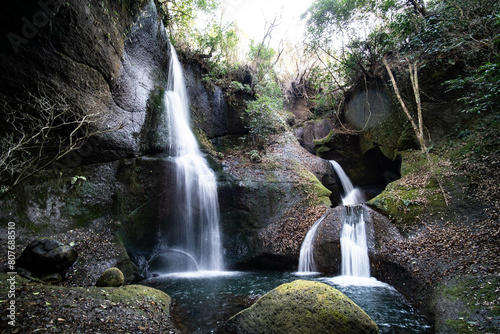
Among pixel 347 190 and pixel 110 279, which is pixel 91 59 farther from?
pixel 347 190

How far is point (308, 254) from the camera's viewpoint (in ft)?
28.5

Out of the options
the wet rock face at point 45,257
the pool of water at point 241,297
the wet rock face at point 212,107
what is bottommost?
the pool of water at point 241,297

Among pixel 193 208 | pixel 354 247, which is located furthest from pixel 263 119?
pixel 354 247

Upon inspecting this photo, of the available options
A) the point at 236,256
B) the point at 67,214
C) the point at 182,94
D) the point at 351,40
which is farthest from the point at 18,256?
the point at 351,40

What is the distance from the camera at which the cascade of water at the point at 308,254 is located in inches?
335

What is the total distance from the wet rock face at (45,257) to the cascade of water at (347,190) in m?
13.6

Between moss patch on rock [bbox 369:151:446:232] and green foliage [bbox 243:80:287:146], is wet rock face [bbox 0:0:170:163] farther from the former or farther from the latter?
moss patch on rock [bbox 369:151:446:232]

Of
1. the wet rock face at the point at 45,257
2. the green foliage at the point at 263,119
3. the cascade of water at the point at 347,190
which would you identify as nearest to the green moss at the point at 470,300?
the wet rock face at the point at 45,257

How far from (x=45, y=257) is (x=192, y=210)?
535 centimetres

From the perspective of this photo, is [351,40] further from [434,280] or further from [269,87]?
[434,280]

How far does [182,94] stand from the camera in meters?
13.2

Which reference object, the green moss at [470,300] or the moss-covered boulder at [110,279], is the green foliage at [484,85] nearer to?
the green moss at [470,300]

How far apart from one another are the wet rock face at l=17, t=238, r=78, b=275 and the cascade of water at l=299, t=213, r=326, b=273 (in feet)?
23.9

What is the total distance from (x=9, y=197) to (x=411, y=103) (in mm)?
16498
